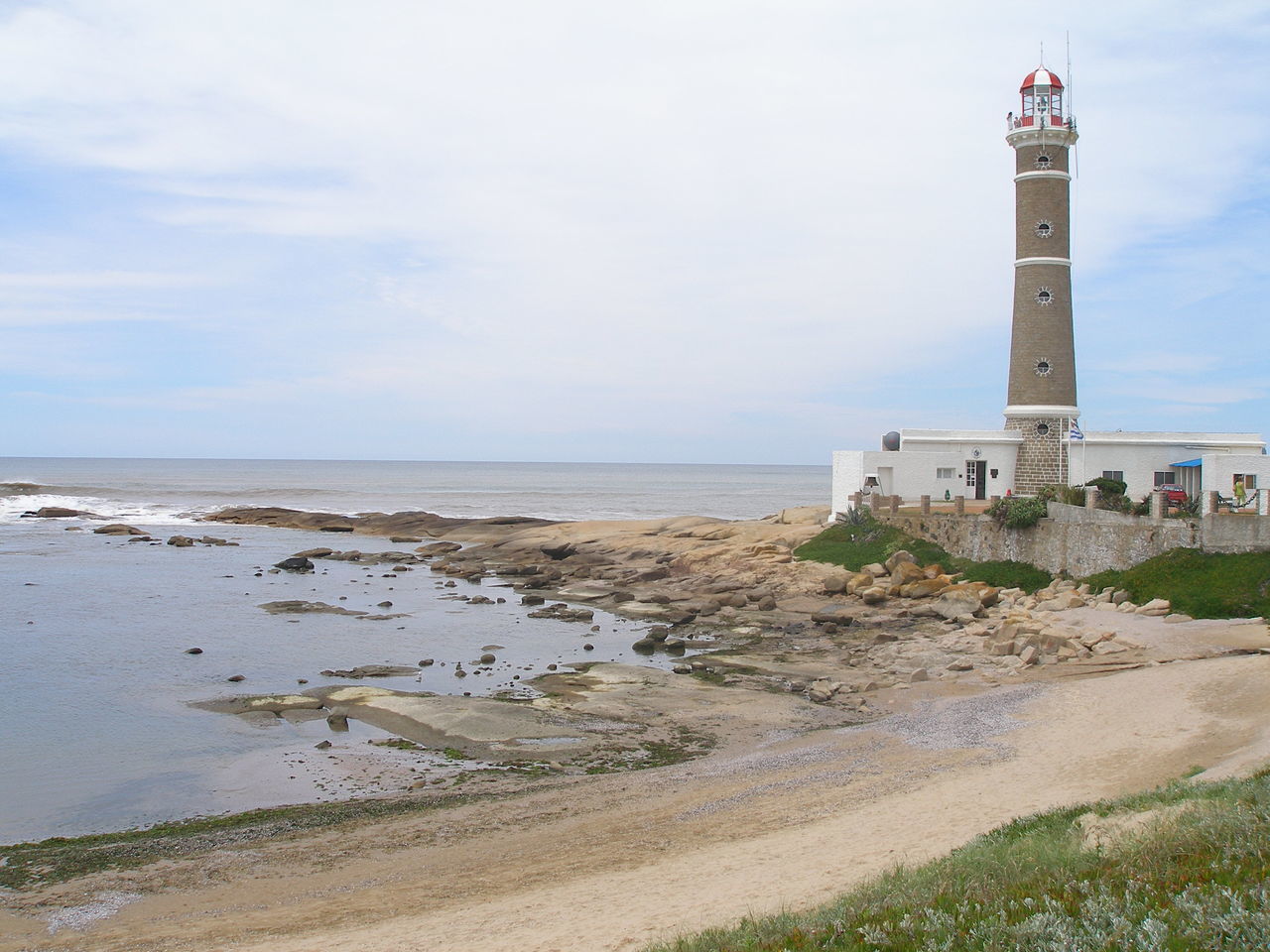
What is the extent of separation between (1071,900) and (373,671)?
2085 cm

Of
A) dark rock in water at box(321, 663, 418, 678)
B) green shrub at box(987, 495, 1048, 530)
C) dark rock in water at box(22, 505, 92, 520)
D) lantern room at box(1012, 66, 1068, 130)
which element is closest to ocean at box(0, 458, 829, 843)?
dark rock in water at box(321, 663, 418, 678)

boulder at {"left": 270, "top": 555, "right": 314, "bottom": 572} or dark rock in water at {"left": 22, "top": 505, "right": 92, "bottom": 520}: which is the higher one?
dark rock in water at {"left": 22, "top": 505, "right": 92, "bottom": 520}

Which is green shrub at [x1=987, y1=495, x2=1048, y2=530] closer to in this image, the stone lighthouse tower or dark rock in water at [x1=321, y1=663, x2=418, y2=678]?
the stone lighthouse tower

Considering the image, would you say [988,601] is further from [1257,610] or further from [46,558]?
[46,558]

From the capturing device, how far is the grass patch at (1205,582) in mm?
25281

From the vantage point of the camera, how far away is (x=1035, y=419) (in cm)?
4162

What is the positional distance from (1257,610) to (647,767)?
661 inches

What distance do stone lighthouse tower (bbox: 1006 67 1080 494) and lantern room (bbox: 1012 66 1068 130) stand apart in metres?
0.04

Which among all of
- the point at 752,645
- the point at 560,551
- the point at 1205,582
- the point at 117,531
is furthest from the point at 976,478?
the point at 117,531

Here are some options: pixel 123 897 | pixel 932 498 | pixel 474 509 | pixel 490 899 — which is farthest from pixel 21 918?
pixel 474 509

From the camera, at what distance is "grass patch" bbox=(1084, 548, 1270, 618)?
82.9 ft

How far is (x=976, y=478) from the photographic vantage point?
140 feet

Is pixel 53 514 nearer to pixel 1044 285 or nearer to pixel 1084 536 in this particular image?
pixel 1044 285

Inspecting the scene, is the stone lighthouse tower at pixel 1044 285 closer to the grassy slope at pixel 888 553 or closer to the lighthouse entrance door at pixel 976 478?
the lighthouse entrance door at pixel 976 478
